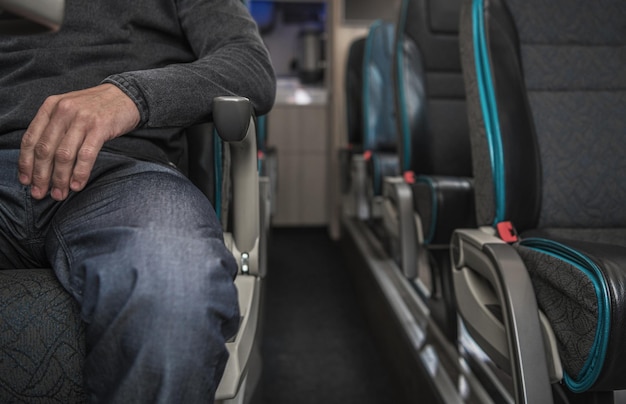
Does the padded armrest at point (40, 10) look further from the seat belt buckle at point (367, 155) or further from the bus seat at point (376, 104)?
the bus seat at point (376, 104)

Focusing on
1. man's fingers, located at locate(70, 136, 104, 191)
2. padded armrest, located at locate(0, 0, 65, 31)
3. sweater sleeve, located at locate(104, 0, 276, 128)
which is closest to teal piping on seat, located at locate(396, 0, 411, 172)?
sweater sleeve, located at locate(104, 0, 276, 128)

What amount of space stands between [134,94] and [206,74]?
109 millimetres

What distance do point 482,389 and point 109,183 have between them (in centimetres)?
89

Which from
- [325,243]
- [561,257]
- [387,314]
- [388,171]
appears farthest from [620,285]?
[325,243]

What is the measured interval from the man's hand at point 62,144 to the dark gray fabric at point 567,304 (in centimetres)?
60

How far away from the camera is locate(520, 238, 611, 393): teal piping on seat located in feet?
2.14

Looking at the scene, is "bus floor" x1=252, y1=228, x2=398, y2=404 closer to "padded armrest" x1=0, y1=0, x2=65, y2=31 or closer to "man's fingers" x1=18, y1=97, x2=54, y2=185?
"man's fingers" x1=18, y1=97, x2=54, y2=185

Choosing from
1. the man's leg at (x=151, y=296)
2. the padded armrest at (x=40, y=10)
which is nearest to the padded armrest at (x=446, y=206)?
the man's leg at (x=151, y=296)

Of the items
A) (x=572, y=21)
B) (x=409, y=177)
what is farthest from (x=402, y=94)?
(x=572, y=21)

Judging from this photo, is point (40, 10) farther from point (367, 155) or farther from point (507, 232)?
point (367, 155)

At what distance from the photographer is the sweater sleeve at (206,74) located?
673 mm

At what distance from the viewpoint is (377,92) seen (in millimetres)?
2877

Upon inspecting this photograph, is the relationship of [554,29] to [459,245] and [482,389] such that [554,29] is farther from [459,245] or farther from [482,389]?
[482,389]

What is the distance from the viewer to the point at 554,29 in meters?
1.13
